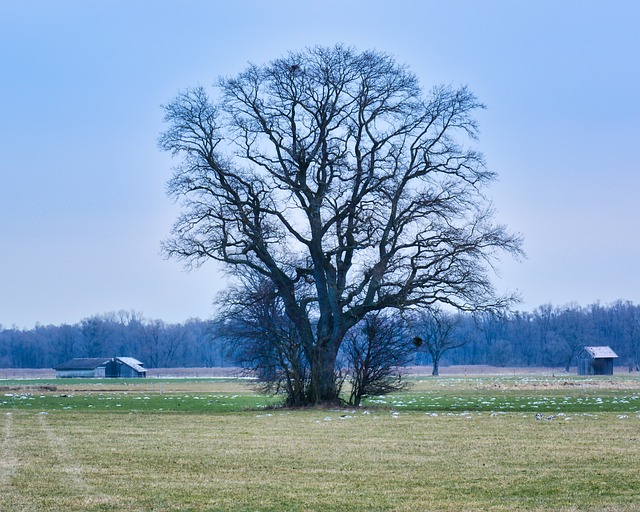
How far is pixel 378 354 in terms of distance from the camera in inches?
1544

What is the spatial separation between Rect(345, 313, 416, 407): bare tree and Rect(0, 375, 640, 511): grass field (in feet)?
29.5

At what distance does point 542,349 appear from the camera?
188 meters

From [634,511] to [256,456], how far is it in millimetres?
8771

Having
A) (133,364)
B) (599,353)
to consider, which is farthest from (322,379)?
(133,364)

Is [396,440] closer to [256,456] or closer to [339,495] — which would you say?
[256,456]

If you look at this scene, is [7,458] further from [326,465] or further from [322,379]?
[322,379]

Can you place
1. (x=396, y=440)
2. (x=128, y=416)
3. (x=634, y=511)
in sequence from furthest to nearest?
(x=128, y=416) → (x=396, y=440) → (x=634, y=511)

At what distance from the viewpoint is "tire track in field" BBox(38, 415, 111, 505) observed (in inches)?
558

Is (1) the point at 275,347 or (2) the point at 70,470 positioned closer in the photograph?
(2) the point at 70,470

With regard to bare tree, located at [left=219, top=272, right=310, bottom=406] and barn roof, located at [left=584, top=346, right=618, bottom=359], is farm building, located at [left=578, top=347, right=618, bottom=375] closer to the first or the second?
barn roof, located at [left=584, top=346, right=618, bottom=359]

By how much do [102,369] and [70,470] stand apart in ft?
451

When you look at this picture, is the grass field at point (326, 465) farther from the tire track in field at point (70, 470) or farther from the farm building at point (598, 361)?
the farm building at point (598, 361)

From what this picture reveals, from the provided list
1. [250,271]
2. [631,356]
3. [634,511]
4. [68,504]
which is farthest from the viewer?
[631,356]

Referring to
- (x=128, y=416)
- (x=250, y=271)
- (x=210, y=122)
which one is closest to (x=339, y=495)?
(x=128, y=416)
